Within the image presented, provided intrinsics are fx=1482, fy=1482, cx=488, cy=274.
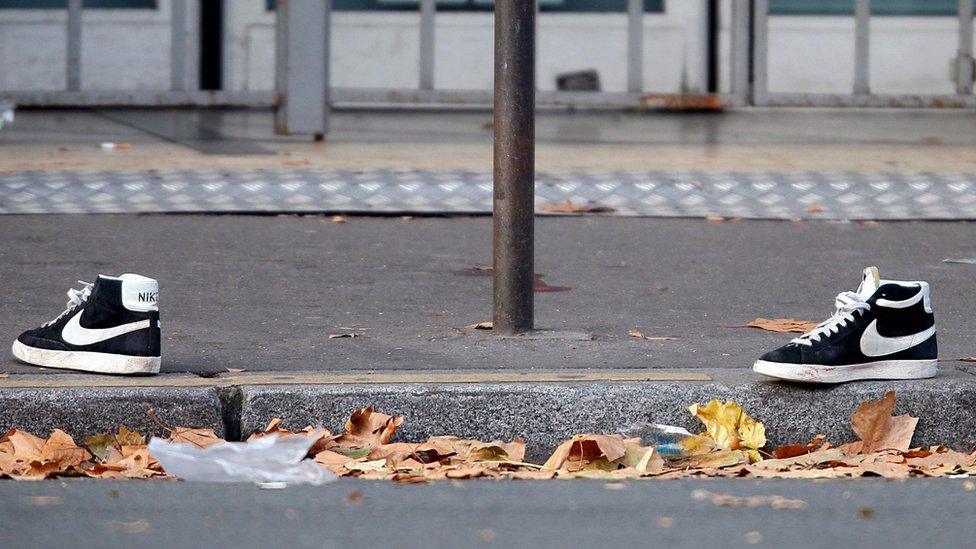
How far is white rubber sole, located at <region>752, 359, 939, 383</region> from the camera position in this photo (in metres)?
3.59

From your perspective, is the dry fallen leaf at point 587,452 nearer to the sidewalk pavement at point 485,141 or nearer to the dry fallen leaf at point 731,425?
the dry fallen leaf at point 731,425

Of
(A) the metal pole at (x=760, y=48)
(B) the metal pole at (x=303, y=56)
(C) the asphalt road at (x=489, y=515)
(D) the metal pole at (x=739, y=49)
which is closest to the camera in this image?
(C) the asphalt road at (x=489, y=515)

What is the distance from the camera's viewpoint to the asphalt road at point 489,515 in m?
2.79

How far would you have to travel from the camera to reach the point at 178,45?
11.9 m

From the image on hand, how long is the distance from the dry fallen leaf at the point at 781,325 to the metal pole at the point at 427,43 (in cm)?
714

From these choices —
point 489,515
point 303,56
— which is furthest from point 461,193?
point 489,515

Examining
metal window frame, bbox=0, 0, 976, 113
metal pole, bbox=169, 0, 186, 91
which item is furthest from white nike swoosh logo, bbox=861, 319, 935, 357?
metal pole, bbox=169, 0, 186, 91

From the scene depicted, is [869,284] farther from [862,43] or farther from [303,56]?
[862,43]

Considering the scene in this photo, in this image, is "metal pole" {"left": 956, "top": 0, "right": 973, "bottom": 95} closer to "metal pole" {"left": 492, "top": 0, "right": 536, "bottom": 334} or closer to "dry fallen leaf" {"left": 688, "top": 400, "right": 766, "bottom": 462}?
"metal pole" {"left": 492, "top": 0, "right": 536, "bottom": 334}

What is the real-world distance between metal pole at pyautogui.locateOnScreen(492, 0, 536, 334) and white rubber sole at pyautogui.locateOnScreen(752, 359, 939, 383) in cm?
80

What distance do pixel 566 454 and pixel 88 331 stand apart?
4.08 ft

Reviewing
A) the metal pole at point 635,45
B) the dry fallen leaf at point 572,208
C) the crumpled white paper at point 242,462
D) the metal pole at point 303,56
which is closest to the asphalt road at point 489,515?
the crumpled white paper at point 242,462

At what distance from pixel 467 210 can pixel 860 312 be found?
3.27m

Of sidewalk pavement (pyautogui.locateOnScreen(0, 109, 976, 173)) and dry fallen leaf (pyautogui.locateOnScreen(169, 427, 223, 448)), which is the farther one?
sidewalk pavement (pyautogui.locateOnScreen(0, 109, 976, 173))
